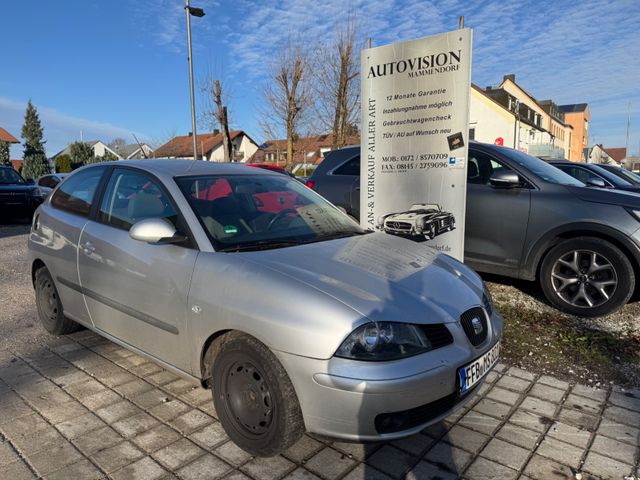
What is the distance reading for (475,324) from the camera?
2.61 metres

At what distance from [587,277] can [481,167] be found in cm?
171

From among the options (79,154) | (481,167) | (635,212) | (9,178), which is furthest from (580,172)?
(79,154)

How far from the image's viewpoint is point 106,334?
3525mm

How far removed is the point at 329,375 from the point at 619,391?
8.07ft

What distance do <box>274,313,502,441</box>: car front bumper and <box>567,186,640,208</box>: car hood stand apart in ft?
10.8

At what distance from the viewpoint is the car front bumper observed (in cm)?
214

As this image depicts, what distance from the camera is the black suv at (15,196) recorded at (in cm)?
1274

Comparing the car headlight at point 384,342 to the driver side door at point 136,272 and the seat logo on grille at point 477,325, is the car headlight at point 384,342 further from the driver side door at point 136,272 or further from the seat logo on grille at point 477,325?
the driver side door at point 136,272

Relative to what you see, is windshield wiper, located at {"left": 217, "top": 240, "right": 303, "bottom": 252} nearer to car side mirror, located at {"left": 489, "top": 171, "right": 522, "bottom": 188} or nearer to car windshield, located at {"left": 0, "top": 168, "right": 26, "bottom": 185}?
car side mirror, located at {"left": 489, "top": 171, "right": 522, "bottom": 188}

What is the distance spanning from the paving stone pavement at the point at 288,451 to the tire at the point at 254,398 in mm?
159

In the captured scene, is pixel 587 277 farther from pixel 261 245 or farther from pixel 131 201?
pixel 131 201

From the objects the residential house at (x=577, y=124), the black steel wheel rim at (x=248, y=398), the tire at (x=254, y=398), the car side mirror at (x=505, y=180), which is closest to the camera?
the tire at (x=254, y=398)

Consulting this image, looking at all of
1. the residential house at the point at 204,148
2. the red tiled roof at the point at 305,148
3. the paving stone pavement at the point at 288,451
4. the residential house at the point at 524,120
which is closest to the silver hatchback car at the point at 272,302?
the paving stone pavement at the point at 288,451

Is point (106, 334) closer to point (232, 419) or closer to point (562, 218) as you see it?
point (232, 419)
